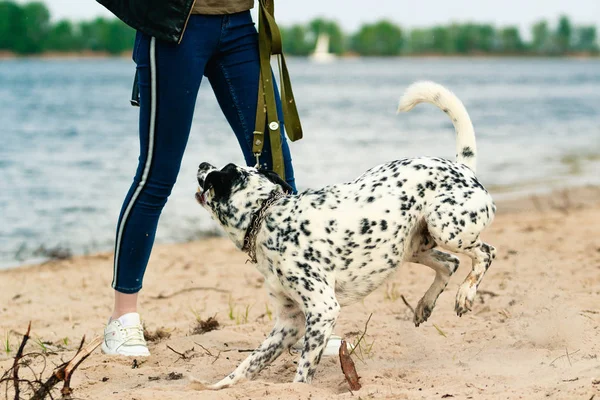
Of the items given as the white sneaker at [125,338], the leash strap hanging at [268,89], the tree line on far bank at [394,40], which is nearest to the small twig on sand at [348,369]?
the leash strap hanging at [268,89]

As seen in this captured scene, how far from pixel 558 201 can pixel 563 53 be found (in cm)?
9957

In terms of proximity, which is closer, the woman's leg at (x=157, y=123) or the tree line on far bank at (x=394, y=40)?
the woman's leg at (x=157, y=123)

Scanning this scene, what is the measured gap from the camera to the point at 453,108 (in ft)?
13.4

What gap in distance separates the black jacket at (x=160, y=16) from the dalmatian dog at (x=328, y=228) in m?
0.63

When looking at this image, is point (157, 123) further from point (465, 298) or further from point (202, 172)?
point (465, 298)

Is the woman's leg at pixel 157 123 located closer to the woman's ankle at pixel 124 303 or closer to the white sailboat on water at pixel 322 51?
the woman's ankle at pixel 124 303

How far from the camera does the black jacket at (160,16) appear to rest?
366 cm

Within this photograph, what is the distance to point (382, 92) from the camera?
123ft

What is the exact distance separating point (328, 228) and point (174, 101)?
0.95 m

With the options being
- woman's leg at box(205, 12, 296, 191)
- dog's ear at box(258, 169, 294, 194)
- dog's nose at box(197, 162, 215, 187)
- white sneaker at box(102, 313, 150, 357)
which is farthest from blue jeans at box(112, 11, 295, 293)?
dog's ear at box(258, 169, 294, 194)

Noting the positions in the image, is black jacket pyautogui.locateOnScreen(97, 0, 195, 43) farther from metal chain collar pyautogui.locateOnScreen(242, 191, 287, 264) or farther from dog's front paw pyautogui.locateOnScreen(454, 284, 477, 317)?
dog's front paw pyautogui.locateOnScreen(454, 284, 477, 317)

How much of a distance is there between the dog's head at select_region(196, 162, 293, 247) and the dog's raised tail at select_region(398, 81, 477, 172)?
0.88 meters

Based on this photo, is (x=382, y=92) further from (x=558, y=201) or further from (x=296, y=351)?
(x=296, y=351)

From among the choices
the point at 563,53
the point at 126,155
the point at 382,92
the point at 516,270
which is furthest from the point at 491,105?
the point at 563,53
